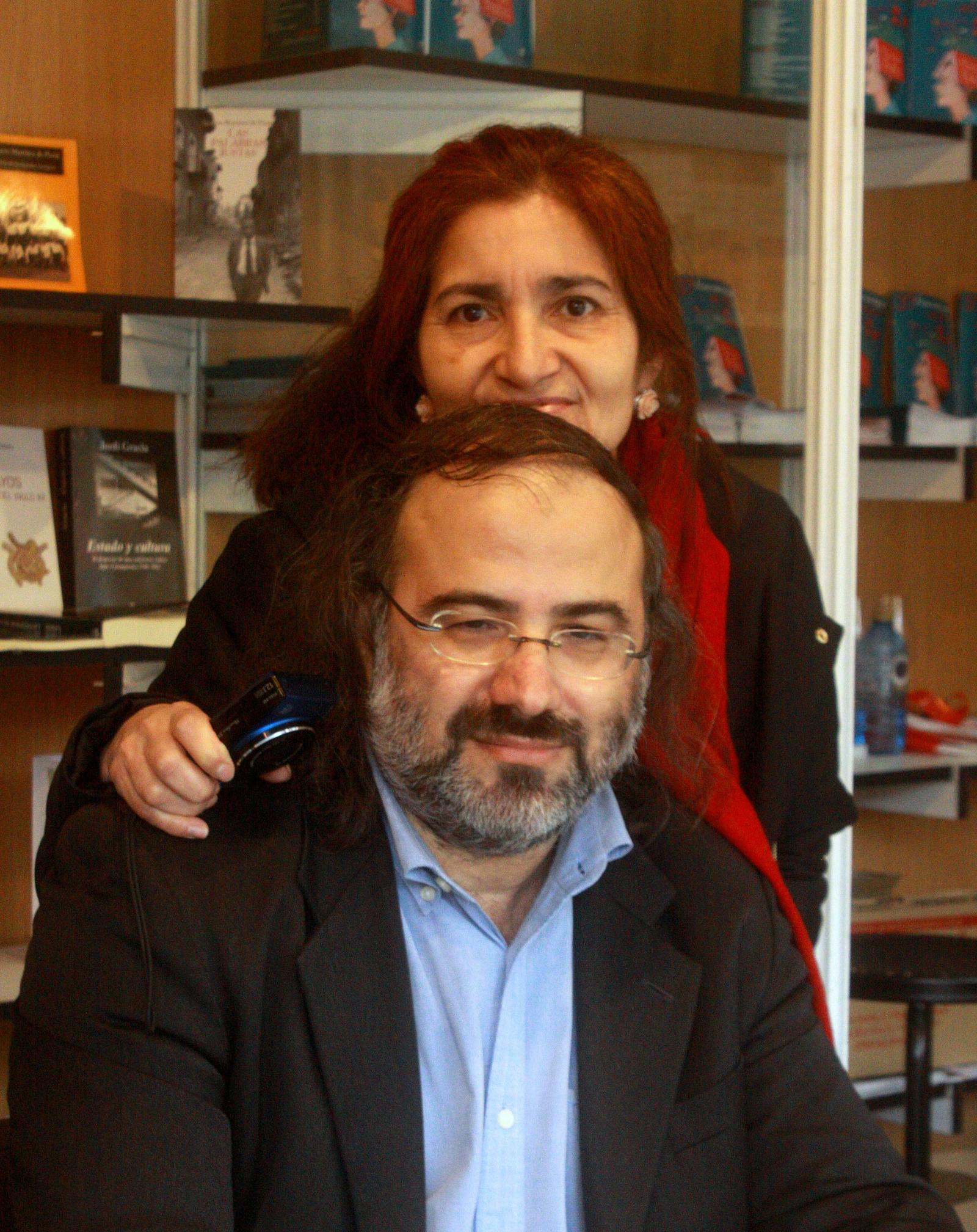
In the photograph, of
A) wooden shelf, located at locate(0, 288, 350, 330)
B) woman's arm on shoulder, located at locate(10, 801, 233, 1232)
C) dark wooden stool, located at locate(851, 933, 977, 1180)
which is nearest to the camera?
woman's arm on shoulder, located at locate(10, 801, 233, 1232)

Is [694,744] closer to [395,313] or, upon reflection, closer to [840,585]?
[395,313]

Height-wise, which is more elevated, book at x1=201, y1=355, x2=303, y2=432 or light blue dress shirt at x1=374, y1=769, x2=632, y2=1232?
book at x1=201, y1=355, x2=303, y2=432

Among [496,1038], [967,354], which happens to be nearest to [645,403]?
[496,1038]

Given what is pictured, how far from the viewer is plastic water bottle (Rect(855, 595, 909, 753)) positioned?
123 inches

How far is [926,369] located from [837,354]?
0.53 meters

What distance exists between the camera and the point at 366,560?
155 cm

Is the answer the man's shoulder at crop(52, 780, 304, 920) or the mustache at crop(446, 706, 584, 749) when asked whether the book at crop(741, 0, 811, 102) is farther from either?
the man's shoulder at crop(52, 780, 304, 920)

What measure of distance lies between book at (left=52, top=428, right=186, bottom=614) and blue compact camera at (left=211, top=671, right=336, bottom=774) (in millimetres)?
1205

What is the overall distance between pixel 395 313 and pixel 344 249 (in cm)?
117

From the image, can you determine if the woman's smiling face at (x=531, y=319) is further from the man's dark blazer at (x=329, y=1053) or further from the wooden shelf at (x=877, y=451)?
the wooden shelf at (x=877, y=451)

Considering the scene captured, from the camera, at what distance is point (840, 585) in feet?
9.00

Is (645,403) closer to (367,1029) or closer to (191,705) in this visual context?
(191,705)

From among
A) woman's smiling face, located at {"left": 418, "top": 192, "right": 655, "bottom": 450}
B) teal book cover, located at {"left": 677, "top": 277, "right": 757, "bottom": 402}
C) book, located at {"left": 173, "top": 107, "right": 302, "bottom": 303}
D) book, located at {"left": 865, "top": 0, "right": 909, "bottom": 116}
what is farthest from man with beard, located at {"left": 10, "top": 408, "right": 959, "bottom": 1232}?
book, located at {"left": 865, "top": 0, "right": 909, "bottom": 116}

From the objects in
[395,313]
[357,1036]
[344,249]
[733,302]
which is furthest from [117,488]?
[357,1036]
